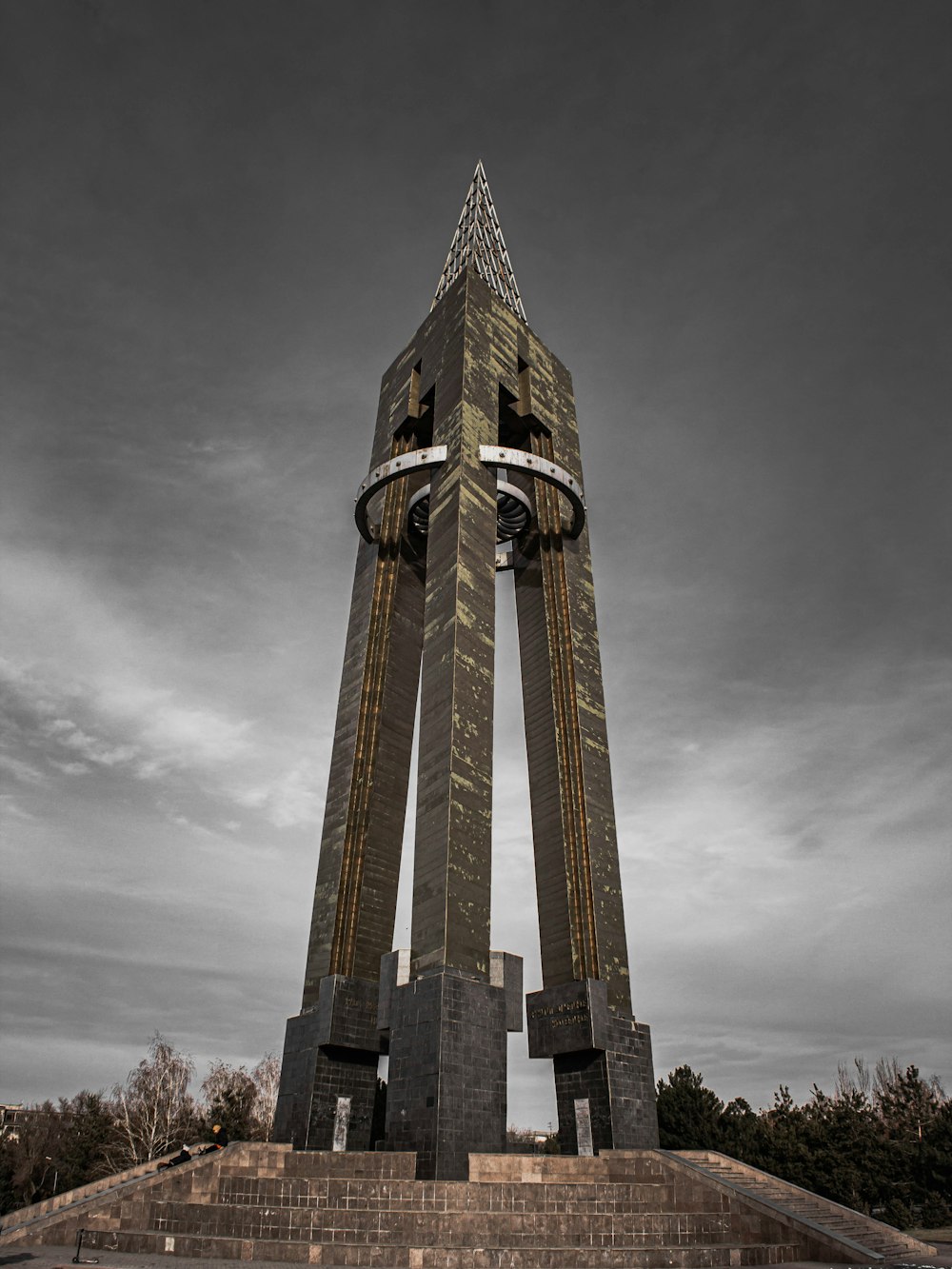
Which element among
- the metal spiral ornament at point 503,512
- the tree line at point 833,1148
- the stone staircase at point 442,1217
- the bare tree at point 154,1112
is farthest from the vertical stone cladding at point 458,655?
the bare tree at point 154,1112

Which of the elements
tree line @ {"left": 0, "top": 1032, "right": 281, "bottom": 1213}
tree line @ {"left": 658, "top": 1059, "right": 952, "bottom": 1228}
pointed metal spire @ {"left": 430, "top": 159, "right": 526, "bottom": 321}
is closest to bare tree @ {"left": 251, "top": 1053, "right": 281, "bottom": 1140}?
tree line @ {"left": 0, "top": 1032, "right": 281, "bottom": 1213}

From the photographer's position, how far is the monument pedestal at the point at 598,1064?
21.5 meters

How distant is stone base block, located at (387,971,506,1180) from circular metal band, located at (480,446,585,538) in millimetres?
16642

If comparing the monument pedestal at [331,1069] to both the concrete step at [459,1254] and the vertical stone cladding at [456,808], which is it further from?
the concrete step at [459,1254]

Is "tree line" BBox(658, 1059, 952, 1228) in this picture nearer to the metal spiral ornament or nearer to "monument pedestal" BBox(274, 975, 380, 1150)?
"monument pedestal" BBox(274, 975, 380, 1150)

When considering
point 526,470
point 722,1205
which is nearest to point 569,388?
point 526,470

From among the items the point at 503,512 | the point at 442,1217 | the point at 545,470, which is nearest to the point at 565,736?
the point at 545,470

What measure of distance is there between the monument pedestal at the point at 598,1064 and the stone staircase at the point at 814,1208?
2.72 m

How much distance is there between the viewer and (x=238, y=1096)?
4178 centimetres

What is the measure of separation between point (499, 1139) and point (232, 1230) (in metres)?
6.82

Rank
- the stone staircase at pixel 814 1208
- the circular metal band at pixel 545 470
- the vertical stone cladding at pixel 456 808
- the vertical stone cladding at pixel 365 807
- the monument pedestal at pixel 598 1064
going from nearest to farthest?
the stone staircase at pixel 814 1208 → the vertical stone cladding at pixel 456 808 → the monument pedestal at pixel 598 1064 → the vertical stone cladding at pixel 365 807 → the circular metal band at pixel 545 470

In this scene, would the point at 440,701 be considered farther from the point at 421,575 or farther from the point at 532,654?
the point at 421,575

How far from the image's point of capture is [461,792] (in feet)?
74.6

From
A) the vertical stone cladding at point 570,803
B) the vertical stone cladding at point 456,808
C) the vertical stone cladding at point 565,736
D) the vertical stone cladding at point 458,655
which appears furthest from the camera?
the vertical stone cladding at point 565,736
